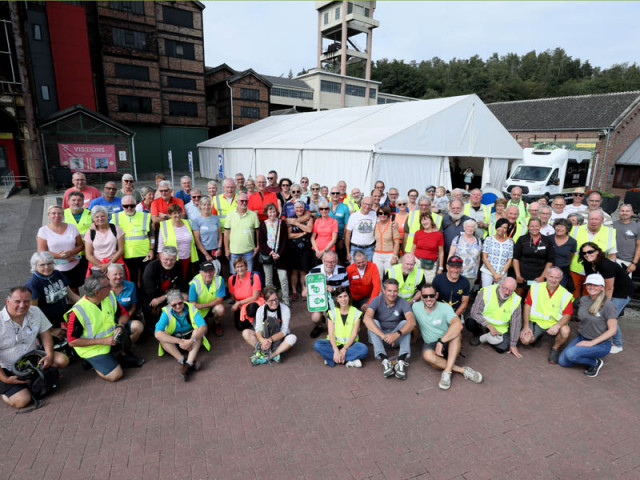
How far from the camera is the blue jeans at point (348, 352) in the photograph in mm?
4582

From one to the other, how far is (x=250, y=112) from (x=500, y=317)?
3338cm

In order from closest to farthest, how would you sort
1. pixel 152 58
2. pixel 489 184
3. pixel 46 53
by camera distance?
pixel 489 184 < pixel 46 53 < pixel 152 58

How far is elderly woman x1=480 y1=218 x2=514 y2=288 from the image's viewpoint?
17.7 feet

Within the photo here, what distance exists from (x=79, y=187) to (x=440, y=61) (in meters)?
90.4

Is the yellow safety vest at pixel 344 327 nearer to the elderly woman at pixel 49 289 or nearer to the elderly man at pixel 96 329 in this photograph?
the elderly man at pixel 96 329

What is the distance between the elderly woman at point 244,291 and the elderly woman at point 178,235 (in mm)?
819

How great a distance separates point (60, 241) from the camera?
497 cm

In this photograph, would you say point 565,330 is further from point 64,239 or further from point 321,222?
point 64,239

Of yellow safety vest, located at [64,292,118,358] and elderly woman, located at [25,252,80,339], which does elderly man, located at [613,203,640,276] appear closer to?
yellow safety vest, located at [64,292,118,358]

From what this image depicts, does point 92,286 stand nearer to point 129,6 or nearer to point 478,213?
point 478,213

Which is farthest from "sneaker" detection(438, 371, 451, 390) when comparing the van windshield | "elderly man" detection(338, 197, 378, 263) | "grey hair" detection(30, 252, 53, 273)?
the van windshield

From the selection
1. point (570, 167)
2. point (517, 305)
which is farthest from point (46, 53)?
point (570, 167)

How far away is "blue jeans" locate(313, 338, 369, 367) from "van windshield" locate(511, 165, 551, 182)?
1563 centimetres

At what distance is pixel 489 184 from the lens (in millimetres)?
15094
